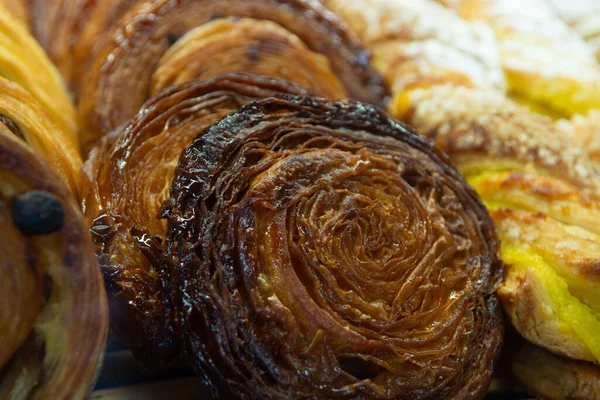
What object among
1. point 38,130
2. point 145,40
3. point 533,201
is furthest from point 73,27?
point 533,201

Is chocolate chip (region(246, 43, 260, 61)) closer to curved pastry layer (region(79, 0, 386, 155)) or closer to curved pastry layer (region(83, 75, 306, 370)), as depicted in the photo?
curved pastry layer (region(79, 0, 386, 155))

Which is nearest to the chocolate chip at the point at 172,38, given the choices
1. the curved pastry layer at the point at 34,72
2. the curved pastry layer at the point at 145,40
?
the curved pastry layer at the point at 145,40

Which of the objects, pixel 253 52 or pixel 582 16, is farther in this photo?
pixel 582 16

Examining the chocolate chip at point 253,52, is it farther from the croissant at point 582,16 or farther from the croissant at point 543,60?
the croissant at point 582,16

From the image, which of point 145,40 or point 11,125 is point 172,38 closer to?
point 145,40

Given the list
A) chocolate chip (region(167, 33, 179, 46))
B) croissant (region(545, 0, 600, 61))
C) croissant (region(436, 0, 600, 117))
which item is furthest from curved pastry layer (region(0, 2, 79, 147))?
croissant (region(545, 0, 600, 61))

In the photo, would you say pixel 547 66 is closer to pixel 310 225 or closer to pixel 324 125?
pixel 324 125

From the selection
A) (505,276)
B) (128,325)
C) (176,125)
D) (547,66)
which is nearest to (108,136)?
(176,125)
